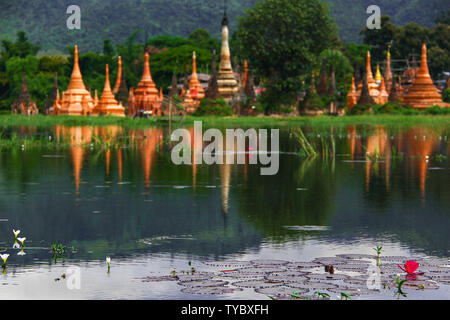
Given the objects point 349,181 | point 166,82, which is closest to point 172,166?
point 349,181

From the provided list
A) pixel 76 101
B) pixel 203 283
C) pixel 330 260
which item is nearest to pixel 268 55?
pixel 76 101

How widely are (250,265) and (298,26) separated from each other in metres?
63.9

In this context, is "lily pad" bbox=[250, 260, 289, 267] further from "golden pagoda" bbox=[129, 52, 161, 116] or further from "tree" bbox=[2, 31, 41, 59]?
"tree" bbox=[2, 31, 41, 59]

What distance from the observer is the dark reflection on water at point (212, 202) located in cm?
1237

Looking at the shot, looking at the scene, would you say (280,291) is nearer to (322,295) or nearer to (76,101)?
(322,295)

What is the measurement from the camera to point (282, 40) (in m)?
73.0

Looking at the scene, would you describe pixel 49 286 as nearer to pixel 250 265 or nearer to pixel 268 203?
pixel 250 265

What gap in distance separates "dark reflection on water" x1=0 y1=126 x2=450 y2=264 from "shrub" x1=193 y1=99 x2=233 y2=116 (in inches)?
1591

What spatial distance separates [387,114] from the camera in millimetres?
68625

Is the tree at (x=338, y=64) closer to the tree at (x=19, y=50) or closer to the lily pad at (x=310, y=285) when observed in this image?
the tree at (x=19, y=50)

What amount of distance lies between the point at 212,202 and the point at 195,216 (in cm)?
190

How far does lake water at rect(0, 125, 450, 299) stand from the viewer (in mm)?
10258

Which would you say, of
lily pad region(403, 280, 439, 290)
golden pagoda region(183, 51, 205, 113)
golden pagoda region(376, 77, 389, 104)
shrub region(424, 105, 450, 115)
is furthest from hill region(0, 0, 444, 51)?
lily pad region(403, 280, 439, 290)

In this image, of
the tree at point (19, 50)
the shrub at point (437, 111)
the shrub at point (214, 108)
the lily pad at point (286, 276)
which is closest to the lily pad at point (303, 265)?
the lily pad at point (286, 276)
